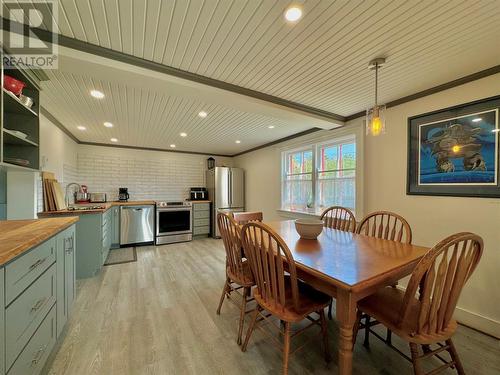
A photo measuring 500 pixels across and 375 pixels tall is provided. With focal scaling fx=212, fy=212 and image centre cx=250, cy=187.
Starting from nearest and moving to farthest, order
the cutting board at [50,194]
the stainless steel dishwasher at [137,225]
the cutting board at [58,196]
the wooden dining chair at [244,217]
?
the wooden dining chair at [244,217]
the cutting board at [50,194]
the cutting board at [58,196]
the stainless steel dishwasher at [137,225]

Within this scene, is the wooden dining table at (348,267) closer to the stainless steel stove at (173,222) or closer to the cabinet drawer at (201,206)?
the stainless steel stove at (173,222)

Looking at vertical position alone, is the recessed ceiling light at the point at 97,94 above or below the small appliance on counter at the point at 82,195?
above

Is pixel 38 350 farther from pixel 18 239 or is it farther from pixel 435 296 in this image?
pixel 435 296

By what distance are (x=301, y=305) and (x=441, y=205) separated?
185cm

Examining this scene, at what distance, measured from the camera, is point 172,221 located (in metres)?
4.79

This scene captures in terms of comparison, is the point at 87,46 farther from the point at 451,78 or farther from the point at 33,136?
the point at 451,78

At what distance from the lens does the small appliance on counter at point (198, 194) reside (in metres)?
5.52

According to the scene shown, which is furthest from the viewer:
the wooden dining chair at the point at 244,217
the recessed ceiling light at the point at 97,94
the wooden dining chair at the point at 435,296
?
the wooden dining chair at the point at 244,217

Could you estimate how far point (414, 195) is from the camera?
2332 millimetres

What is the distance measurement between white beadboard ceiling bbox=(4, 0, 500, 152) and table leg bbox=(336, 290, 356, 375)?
5.29 feet

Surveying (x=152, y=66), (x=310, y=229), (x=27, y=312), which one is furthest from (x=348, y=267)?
(x=152, y=66)

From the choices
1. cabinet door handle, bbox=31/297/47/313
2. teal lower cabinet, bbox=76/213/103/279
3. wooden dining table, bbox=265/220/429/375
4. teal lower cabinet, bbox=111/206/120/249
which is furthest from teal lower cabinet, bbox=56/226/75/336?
teal lower cabinet, bbox=111/206/120/249

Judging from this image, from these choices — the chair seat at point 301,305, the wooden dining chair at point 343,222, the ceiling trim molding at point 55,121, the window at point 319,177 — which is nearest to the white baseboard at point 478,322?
the wooden dining chair at point 343,222

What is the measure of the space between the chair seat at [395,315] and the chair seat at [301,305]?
26 cm
